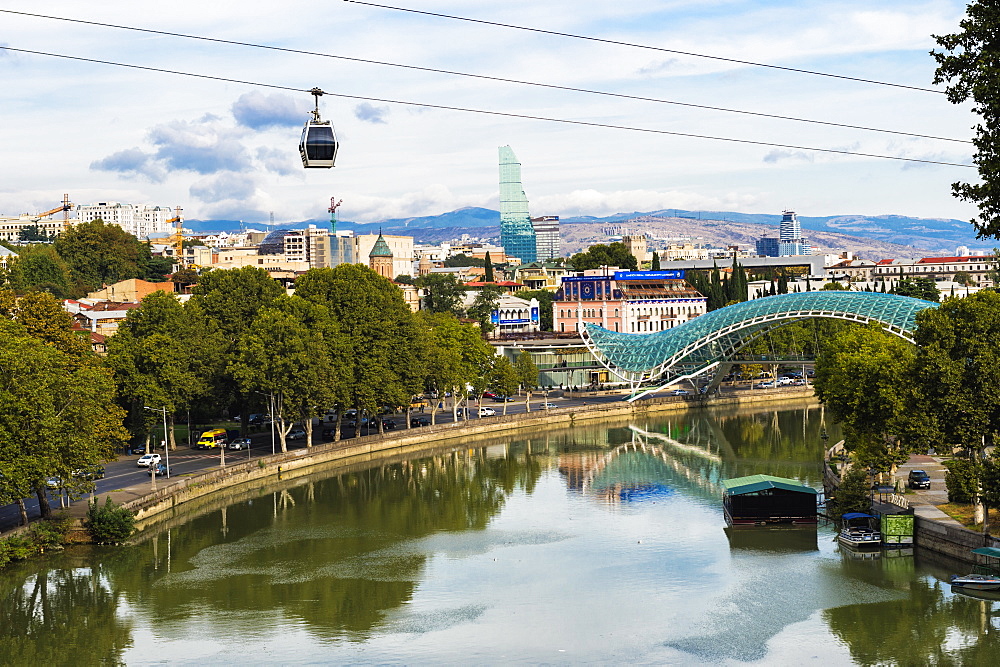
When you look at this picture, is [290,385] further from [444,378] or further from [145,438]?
[444,378]

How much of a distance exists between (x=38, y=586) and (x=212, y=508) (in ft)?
Result: 28.3

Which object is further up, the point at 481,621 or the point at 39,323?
the point at 39,323

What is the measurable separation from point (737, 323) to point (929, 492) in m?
26.8

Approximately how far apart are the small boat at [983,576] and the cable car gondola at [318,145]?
15.8m

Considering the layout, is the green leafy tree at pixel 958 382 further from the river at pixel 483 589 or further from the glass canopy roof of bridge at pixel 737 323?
the glass canopy roof of bridge at pixel 737 323

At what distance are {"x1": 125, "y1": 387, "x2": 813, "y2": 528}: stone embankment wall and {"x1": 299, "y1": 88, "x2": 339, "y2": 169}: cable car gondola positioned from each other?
1579 cm

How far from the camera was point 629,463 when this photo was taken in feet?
150

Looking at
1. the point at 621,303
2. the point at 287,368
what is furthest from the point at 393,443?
the point at 621,303

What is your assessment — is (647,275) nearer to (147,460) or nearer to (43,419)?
(147,460)

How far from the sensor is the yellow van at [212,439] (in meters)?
45.3

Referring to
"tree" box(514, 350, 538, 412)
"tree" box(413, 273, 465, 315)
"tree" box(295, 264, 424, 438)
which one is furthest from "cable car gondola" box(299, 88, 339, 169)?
"tree" box(413, 273, 465, 315)

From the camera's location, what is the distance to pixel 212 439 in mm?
46000

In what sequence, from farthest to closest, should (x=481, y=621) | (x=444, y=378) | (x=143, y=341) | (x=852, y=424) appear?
(x=444, y=378) < (x=143, y=341) < (x=852, y=424) < (x=481, y=621)

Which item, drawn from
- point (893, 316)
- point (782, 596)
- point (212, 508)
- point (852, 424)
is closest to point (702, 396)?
point (893, 316)
